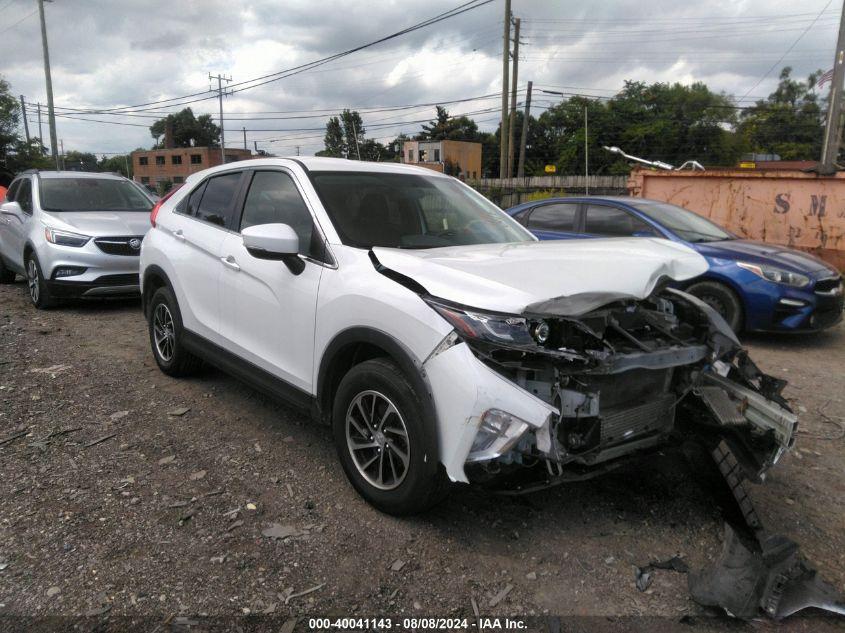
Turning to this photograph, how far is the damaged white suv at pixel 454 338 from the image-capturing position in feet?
8.52

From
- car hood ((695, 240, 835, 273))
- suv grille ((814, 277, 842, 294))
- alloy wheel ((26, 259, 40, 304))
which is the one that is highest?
car hood ((695, 240, 835, 273))

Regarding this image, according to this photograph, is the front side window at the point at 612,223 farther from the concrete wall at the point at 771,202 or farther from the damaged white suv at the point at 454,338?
the concrete wall at the point at 771,202

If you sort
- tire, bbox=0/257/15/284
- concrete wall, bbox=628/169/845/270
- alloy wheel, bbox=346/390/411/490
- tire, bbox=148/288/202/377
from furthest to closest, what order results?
1. concrete wall, bbox=628/169/845/270
2. tire, bbox=0/257/15/284
3. tire, bbox=148/288/202/377
4. alloy wheel, bbox=346/390/411/490

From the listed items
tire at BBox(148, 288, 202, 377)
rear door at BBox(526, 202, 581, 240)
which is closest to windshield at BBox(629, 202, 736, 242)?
rear door at BBox(526, 202, 581, 240)

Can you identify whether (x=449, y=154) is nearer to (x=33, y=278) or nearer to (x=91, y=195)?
(x=91, y=195)

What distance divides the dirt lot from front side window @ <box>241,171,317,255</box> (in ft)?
4.55

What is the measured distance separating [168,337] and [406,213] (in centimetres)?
252

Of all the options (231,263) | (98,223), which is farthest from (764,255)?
(98,223)

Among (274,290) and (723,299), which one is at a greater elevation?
(274,290)

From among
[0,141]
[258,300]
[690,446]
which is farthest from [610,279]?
[0,141]

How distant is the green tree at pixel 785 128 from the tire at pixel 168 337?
67361 millimetres

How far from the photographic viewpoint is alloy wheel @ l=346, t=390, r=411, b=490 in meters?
2.91

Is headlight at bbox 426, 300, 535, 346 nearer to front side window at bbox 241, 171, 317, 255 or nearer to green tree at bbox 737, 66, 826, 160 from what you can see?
front side window at bbox 241, 171, 317, 255

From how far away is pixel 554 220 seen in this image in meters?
8.13
